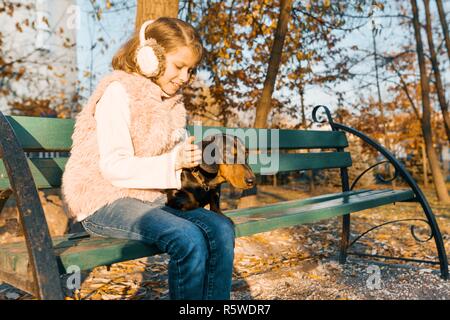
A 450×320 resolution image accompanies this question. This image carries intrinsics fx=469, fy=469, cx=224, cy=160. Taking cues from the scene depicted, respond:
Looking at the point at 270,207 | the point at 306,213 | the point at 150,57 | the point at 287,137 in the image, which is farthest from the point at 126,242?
the point at 287,137

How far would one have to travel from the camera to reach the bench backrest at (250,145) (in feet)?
7.42

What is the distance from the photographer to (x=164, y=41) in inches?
89.6

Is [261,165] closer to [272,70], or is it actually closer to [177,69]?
[177,69]

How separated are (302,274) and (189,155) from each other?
2.07 meters

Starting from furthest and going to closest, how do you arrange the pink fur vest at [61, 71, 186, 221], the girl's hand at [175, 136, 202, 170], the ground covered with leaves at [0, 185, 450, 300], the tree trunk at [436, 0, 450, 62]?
the tree trunk at [436, 0, 450, 62] < the ground covered with leaves at [0, 185, 450, 300] < the pink fur vest at [61, 71, 186, 221] < the girl's hand at [175, 136, 202, 170]

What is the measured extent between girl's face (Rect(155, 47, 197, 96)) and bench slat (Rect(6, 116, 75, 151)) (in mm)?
531

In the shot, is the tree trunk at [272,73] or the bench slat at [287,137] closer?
the bench slat at [287,137]

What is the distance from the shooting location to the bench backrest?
7.42 feet

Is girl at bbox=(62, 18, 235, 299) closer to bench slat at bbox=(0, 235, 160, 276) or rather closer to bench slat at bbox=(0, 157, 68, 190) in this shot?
bench slat at bbox=(0, 235, 160, 276)

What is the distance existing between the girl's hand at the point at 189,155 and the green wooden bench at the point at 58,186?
380 mm

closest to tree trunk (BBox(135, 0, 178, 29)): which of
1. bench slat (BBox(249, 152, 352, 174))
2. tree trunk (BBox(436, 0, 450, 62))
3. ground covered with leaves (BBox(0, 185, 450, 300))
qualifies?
bench slat (BBox(249, 152, 352, 174))

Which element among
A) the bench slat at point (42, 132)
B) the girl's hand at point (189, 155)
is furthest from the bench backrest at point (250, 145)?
the girl's hand at point (189, 155)

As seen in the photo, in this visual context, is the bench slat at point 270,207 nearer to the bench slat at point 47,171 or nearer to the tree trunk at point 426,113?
the bench slat at point 47,171
